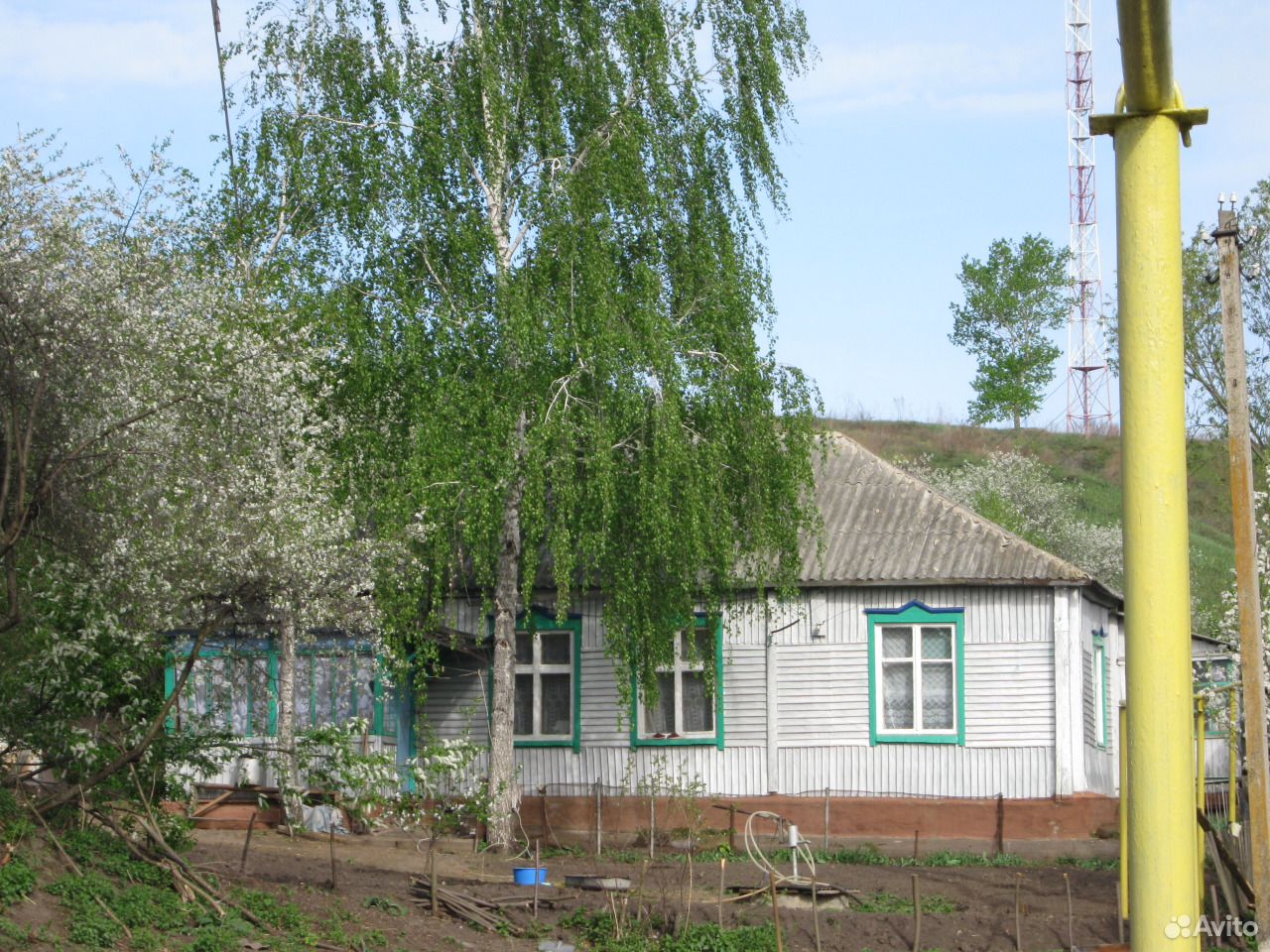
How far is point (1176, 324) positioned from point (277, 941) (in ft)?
34.3

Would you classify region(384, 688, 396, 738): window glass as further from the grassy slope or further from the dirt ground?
the grassy slope

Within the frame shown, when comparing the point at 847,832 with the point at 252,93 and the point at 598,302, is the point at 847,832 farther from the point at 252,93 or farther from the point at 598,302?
the point at 252,93

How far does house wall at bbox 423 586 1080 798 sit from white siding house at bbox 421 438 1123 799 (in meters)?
0.02

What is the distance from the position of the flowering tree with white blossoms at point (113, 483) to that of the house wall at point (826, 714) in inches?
315

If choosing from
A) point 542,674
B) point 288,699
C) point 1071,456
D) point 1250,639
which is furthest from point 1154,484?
point 1071,456

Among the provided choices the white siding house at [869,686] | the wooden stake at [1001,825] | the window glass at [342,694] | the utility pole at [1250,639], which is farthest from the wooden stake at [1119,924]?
the window glass at [342,694]

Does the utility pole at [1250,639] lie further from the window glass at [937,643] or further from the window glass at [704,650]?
the window glass at [937,643]

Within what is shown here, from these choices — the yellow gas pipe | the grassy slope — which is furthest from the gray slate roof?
the grassy slope

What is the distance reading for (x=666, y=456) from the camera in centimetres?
1630

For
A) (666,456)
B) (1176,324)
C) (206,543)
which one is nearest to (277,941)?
(206,543)

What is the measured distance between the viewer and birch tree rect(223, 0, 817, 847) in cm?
1630

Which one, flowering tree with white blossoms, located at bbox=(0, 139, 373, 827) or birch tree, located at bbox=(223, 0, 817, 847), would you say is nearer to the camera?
flowering tree with white blossoms, located at bbox=(0, 139, 373, 827)

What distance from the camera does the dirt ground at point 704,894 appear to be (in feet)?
42.4

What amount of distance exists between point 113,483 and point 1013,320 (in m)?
Answer: 49.6
